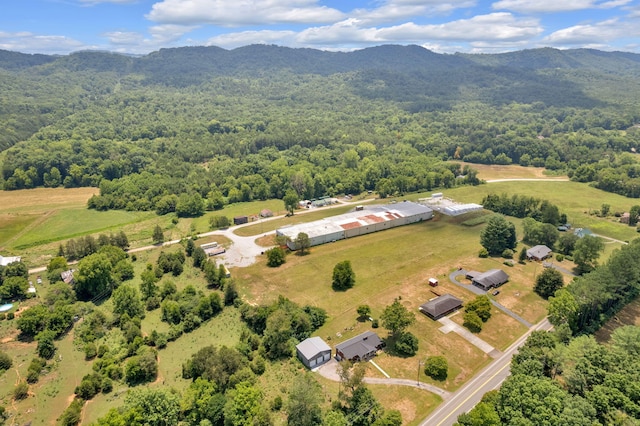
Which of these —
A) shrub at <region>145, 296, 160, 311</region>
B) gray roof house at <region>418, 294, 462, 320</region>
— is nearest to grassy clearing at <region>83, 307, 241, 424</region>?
shrub at <region>145, 296, 160, 311</region>

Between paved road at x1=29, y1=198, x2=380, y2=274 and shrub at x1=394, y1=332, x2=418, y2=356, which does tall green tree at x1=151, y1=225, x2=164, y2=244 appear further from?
shrub at x1=394, y1=332, x2=418, y2=356

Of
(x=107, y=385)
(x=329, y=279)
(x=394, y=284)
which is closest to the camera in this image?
(x=107, y=385)

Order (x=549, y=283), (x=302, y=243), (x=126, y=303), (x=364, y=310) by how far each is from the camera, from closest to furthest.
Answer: (x=364, y=310)
(x=126, y=303)
(x=549, y=283)
(x=302, y=243)


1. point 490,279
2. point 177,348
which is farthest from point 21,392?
point 490,279

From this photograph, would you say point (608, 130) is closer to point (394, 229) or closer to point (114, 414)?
point (394, 229)

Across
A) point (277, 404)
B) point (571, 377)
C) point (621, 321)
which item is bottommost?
point (621, 321)

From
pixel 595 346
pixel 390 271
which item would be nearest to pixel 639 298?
pixel 595 346

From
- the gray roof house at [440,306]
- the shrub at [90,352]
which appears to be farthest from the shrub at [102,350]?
the gray roof house at [440,306]

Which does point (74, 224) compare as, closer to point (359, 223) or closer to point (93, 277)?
point (93, 277)

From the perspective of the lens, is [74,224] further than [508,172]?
No
